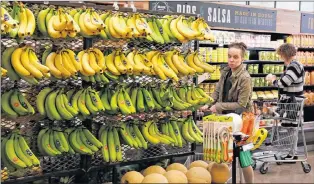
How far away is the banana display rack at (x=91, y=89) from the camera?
4.00m

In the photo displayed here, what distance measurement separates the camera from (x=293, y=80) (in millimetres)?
7688

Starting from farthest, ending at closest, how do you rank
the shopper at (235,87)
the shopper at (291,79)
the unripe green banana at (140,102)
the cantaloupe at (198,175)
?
the shopper at (291,79) → the shopper at (235,87) → the unripe green banana at (140,102) → the cantaloupe at (198,175)

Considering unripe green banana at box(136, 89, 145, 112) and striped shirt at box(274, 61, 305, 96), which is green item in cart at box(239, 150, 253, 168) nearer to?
unripe green banana at box(136, 89, 145, 112)

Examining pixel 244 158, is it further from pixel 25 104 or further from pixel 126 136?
pixel 25 104

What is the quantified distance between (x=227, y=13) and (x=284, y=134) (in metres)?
2.57

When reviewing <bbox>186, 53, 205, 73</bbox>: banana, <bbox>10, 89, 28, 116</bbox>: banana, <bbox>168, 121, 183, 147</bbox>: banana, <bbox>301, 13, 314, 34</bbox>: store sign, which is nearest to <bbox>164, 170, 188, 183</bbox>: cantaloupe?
<bbox>10, 89, 28, 116</bbox>: banana

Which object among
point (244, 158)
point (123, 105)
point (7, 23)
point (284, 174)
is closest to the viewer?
point (244, 158)

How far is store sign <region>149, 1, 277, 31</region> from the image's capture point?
8211mm

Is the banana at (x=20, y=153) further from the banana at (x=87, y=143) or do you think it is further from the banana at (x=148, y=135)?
the banana at (x=148, y=135)

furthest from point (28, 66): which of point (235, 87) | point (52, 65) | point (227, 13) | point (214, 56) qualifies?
point (227, 13)

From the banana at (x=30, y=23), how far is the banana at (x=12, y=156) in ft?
2.62

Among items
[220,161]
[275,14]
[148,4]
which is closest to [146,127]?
[220,161]

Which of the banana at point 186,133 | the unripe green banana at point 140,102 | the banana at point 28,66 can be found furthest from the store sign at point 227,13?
the banana at point 28,66

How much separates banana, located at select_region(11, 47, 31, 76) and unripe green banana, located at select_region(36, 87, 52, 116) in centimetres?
31
